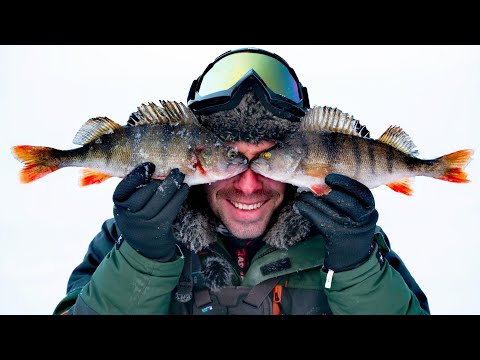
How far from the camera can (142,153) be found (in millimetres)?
2480

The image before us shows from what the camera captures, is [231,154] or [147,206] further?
[231,154]

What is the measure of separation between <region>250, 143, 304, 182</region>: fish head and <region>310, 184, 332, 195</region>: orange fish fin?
0.13 m

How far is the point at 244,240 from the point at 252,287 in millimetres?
333

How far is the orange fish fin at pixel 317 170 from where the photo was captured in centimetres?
255

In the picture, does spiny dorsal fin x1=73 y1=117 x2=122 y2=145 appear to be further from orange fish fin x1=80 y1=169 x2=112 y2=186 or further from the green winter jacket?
the green winter jacket

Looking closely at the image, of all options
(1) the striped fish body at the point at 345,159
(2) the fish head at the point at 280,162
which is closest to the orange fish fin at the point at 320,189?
(1) the striped fish body at the point at 345,159

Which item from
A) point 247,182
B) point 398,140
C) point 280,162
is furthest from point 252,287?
point 398,140

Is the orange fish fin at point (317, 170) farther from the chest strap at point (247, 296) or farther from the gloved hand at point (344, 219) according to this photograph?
the chest strap at point (247, 296)

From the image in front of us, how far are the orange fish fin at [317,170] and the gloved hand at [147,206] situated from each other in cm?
64

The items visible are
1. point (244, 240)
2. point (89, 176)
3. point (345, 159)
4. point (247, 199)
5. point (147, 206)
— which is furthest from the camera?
point (244, 240)

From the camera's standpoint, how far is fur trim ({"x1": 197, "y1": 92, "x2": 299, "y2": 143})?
2682 millimetres

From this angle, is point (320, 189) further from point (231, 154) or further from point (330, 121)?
point (231, 154)

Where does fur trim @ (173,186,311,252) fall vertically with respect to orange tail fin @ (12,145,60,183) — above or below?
below

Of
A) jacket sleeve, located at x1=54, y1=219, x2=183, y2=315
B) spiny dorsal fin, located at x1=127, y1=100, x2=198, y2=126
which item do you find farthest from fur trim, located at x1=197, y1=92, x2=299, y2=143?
jacket sleeve, located at x1=54, y1=219, x2=183, y2=315
